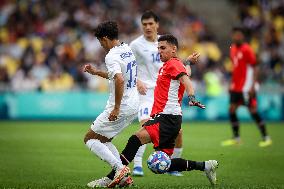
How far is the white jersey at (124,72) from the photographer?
1005 cm

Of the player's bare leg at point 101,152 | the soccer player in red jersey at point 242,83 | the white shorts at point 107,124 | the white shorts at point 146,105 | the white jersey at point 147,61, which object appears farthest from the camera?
the soccer player in red jersey at point 242,83

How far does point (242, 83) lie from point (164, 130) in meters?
8.31

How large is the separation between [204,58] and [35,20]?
730 centimetres

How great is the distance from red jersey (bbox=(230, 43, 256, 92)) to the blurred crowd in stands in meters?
8.35

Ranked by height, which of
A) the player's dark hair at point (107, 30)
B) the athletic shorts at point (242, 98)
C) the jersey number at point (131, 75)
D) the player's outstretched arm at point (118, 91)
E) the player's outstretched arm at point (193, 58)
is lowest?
the player's outstretched arm at point (118, 91)

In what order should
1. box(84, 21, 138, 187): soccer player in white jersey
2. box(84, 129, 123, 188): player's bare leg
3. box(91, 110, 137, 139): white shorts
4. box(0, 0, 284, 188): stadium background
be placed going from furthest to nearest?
box(0, 0, 284, 188): stadium background → box(91, 110, 137, 139): white shorts → box(84, 129, 123, 188): player's bare leg → box(84, 21, 138, 187): soccer player in white jersey

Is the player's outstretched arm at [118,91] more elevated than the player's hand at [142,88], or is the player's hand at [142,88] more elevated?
the player's hand at [142,88]

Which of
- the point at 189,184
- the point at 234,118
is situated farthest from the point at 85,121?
the point at 189,184

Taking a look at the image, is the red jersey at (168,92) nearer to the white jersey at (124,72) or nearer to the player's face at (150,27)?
the white jersey at (124,72)

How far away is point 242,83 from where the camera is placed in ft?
59.2

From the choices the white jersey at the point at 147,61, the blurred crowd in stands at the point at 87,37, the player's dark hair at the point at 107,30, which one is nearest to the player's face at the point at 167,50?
the player's dark hair at the point at 107,30

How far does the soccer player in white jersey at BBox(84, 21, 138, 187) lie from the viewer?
32.8 ft

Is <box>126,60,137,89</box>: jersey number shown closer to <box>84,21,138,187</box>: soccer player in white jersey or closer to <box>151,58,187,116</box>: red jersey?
<box>84,21,138,187</box>: soccer player in white jersey

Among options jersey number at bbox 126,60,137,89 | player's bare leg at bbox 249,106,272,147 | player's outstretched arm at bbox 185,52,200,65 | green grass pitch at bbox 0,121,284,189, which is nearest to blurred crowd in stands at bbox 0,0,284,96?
green grass pitch at bbox 0,121,284,189
